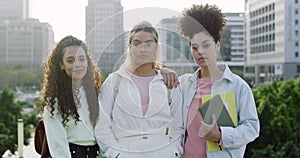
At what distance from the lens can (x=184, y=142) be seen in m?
1.33

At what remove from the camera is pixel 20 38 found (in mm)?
31078

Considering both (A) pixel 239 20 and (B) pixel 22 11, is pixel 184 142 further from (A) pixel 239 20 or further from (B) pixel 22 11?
(B) pixel 22 11

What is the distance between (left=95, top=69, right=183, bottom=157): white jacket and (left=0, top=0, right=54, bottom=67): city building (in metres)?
21.8

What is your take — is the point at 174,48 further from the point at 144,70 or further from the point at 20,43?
the point at 20,43

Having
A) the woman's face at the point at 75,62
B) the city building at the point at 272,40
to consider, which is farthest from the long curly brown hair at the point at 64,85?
the city building at the point at 272,40

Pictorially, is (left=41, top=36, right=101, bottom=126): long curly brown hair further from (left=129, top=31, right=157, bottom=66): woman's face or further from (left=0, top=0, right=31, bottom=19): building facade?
(left=0, top=0, right=31, bottom=19): building facade

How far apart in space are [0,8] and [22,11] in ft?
15.4

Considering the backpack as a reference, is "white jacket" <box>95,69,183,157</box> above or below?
above

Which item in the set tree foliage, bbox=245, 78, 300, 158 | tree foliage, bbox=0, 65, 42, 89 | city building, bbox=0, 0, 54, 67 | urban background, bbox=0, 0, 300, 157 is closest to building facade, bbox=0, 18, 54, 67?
city building, bbox=0, 0, 54, 67

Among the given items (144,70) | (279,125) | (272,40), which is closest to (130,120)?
(144,70)

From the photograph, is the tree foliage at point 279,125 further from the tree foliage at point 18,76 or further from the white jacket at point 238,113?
the tree foliage at point 18,76

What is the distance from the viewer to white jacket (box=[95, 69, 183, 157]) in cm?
126

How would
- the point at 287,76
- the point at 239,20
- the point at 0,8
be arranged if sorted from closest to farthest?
the point at 287,76
the point at 239,20
the point at 0,8

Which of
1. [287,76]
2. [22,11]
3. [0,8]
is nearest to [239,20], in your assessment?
[287,76]
